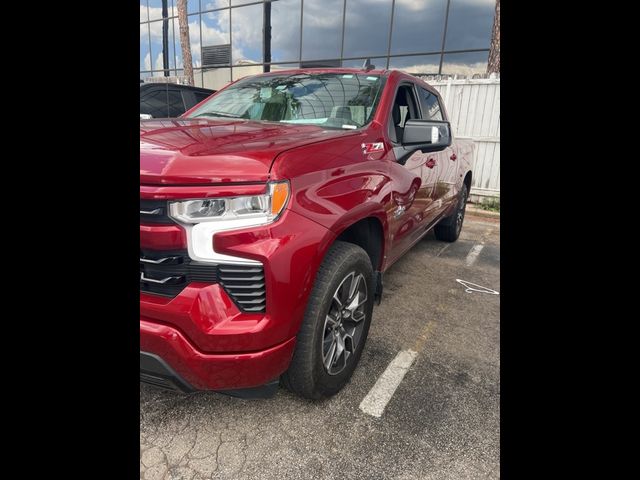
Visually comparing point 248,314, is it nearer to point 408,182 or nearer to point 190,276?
point 190,276

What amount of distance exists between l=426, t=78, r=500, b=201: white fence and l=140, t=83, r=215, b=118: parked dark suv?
17.1ft

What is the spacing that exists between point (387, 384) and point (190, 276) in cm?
142

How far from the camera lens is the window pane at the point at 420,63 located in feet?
35.8

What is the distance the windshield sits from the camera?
8.81 ft

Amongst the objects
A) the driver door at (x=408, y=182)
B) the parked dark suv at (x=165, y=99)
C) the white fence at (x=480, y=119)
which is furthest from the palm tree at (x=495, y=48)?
the driver door at (x=408, y=182)

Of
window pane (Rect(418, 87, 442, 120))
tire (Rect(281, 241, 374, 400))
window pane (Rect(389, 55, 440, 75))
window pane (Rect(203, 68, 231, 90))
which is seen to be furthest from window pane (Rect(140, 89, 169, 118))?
window pane (Rect(203, 68, 231, 90))

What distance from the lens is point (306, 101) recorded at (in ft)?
9.33

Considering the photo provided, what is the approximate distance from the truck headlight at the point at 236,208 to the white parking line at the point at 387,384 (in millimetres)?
1232

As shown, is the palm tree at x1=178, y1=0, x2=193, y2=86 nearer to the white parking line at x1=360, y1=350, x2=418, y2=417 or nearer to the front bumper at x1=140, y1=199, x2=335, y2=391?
the white parking line at x1=360, y1=350, x2=418, y2=417

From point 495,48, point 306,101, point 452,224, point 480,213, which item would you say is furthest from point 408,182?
point 495,48
